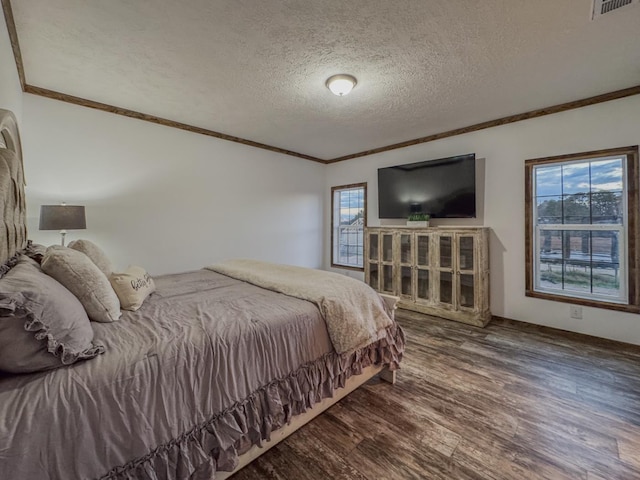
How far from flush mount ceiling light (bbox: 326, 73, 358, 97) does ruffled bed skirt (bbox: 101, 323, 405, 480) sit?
228 cm

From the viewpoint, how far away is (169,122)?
3568 millimetres

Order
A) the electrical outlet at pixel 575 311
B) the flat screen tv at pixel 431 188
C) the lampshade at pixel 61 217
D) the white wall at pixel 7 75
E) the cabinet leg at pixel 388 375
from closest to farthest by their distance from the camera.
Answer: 1. the white wall at pixel 7 75
2. the cabinet leg at pixel 388 375
3. the lampshade at pixel 61 217
4. the electrical outlet at pixel 575 311
5. the flat screen tv at pixel 431 188

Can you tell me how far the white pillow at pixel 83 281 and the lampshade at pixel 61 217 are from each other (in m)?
1.48

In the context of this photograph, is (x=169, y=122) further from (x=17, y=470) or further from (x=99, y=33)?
(x=17, y=470)

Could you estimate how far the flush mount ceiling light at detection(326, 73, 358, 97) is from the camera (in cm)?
251

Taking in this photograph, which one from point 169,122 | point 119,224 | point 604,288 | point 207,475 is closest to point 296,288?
point 207,475

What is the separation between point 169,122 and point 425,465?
14.0ft

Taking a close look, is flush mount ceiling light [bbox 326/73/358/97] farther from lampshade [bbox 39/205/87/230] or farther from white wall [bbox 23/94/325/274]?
lampshade [bbox 39/205/87/230]

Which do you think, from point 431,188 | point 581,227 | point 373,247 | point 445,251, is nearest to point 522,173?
point 581,227

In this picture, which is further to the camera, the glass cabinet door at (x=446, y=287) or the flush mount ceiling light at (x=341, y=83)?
the glass cabinet door at (x=446, y=287)

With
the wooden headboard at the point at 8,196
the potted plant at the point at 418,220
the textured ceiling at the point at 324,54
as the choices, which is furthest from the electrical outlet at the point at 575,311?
the wooden headboard at the point at 8,196

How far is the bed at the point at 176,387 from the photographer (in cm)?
85

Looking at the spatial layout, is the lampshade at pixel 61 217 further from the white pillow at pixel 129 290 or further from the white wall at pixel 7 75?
the white pillow at pixel 129 290

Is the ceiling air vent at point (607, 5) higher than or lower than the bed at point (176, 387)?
higher
